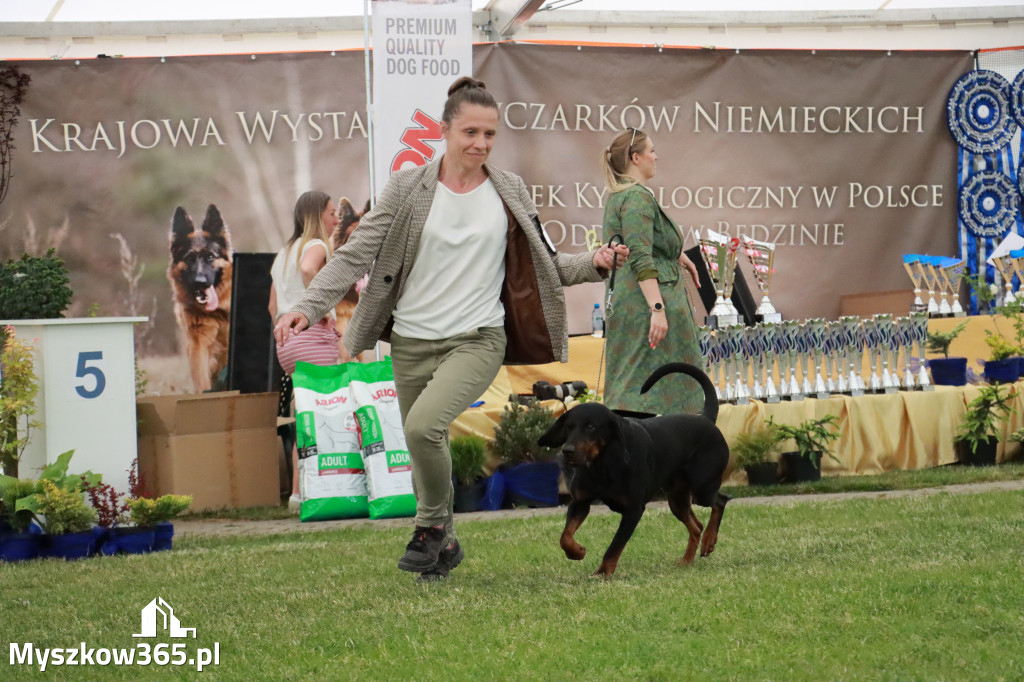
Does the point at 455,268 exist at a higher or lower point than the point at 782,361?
higher

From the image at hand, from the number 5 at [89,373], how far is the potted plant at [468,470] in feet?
6.64

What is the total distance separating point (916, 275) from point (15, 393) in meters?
6.99

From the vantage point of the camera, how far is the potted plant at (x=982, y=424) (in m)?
7.86

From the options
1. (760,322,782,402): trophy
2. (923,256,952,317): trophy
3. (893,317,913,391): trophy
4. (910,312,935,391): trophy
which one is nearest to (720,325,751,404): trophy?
(760,322,782,402): trophy

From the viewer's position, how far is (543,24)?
31.2ft

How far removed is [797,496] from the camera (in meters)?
6.93

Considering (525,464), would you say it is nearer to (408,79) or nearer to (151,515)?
(151,515)

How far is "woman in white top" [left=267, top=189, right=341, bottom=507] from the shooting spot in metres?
7.39

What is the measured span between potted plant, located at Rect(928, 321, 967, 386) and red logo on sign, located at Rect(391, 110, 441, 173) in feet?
12.3

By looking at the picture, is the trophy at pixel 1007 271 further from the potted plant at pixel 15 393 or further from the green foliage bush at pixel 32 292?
the potted plant at pixel 15 393

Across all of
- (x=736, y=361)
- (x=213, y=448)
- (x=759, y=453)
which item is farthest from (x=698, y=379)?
(x=213, y=448)

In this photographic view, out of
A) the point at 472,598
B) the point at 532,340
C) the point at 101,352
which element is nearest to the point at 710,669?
the point at 472,598

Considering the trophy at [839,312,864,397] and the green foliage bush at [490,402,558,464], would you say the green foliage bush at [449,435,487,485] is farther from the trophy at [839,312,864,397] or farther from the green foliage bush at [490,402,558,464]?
the trophy at [839,312,864,397]

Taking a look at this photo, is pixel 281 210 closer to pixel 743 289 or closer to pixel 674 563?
pixel 743 289
